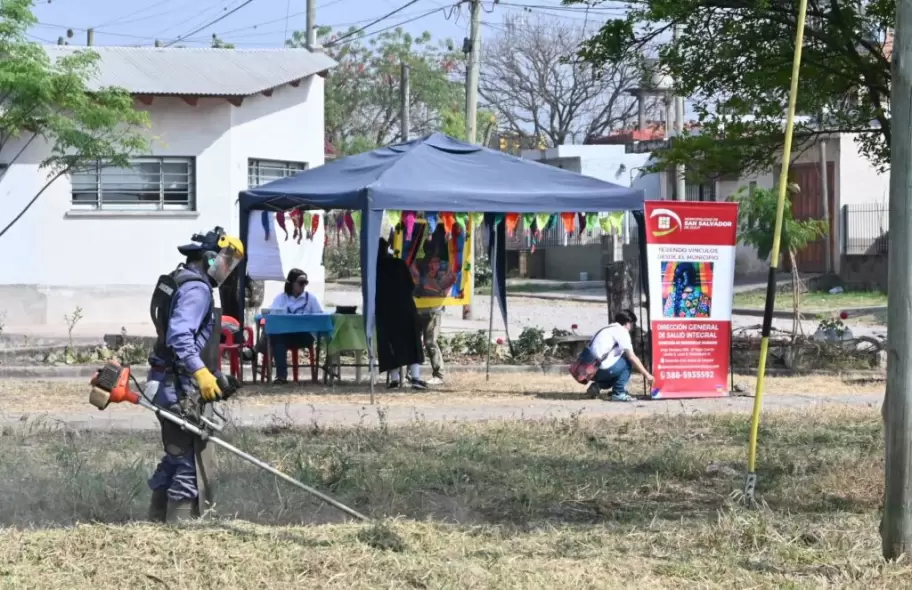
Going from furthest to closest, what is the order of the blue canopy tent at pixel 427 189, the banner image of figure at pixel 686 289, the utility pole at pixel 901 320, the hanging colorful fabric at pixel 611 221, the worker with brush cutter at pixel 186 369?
1. the hanging colorful fabric at pixel 611 221
2. the banner image of figure at pixel 686 289
3. the blue canopy tent at pixel 427 189
4. the worker with brush cutter at pixel 186 369
5. the utility pole at pixel 901 320

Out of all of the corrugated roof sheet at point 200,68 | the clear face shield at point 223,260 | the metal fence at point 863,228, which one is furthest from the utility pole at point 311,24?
the clear face shield at point 223,260

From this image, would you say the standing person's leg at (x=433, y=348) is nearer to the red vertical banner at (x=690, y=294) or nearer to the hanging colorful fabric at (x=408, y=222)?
the hanging colorful fabric at (x=408, y=222)

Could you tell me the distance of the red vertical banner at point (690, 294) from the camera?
14.5m

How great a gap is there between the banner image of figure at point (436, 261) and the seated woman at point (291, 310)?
4.08 ft

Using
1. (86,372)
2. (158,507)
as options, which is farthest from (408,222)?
(158,507)

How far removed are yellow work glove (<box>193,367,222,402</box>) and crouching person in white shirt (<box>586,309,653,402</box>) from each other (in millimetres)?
7916

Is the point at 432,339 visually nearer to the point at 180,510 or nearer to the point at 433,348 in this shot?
the point at 433,348

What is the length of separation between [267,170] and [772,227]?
9.72 m

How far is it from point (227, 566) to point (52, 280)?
61.4ft

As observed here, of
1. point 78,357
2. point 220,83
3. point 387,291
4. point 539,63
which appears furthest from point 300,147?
point 539,63

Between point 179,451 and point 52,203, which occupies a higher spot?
point 52,203

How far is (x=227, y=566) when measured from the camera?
6.47 meters

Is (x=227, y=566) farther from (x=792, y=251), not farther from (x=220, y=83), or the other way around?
(x=220, y=83)

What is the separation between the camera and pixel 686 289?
14617mm
